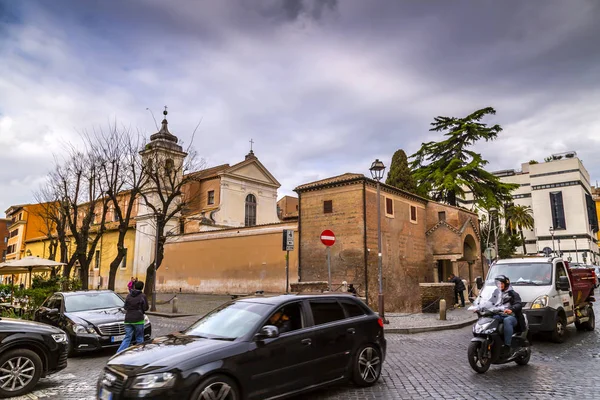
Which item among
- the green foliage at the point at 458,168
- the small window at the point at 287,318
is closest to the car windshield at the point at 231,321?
the small window at the point at 287,318

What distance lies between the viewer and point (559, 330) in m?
10.9

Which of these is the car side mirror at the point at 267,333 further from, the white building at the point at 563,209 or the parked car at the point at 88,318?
the white building at the point at 563,209

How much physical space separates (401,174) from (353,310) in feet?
104

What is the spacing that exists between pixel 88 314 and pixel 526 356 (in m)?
10.1

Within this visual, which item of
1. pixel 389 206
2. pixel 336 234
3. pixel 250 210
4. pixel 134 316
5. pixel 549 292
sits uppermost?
pixel 250 210

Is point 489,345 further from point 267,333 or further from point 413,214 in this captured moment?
point 413,214

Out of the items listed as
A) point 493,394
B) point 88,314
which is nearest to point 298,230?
point 88,314

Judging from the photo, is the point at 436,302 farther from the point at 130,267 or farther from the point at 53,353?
the point at 130,267

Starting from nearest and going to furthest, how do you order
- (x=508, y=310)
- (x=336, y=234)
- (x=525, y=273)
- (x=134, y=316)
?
(x=508, y=310), (x=134, y=316), (x=525, y=273), (x=336, y=234)

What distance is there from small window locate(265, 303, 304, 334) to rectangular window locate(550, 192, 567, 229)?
97.1 m

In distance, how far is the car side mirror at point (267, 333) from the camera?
570cm

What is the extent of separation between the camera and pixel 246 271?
3047cm

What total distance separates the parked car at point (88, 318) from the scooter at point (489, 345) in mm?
7895

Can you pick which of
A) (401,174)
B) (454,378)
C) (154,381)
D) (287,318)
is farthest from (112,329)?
(401,174)
